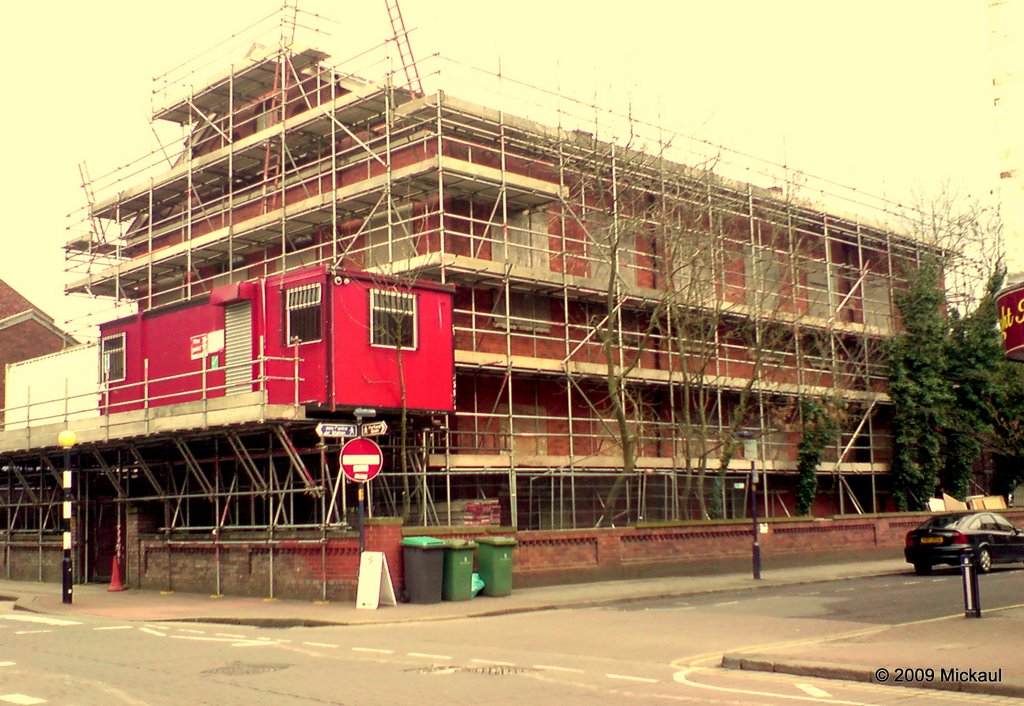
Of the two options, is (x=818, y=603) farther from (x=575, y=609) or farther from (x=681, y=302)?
(x=681, y=302)

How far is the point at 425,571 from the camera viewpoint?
2180 cm

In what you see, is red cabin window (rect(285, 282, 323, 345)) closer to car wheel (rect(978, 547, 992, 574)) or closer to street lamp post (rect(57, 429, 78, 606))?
street lamp post (rect(57, 429, 78, 606))

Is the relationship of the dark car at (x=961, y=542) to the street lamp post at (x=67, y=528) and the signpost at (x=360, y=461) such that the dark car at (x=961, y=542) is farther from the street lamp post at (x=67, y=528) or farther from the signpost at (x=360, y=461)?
the street lamp post at (x=67, y=528)

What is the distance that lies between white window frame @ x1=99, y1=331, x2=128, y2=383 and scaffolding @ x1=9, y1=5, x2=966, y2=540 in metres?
1.96

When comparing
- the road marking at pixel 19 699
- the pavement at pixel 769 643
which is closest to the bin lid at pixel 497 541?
the pavement at pixel 769 643

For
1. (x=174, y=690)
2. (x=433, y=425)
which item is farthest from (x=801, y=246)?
(x=174, y=690)

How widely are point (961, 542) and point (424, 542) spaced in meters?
13.7

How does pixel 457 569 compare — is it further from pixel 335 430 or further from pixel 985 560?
pixel 985 560

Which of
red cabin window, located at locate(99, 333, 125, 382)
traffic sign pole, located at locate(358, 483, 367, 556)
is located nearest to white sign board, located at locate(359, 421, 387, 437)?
traffic sign pole, located at locate(358, 483, 367, 556)

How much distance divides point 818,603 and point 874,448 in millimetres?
21957

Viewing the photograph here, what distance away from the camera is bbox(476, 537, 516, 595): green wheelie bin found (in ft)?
75.3

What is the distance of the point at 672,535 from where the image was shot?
28453 millimetres

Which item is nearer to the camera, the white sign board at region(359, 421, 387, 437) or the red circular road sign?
the red circular road sign

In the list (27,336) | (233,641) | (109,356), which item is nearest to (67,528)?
(109,356)
